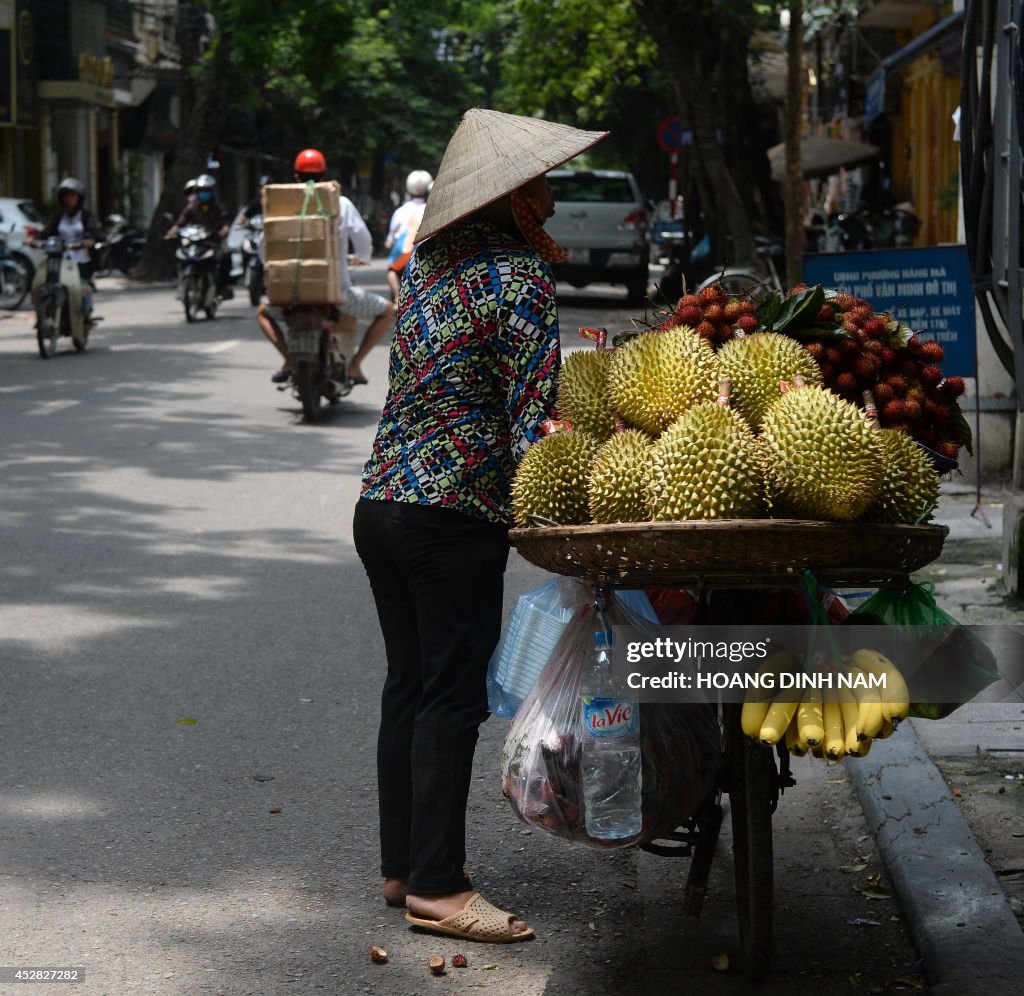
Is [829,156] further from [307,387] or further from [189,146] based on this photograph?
[307,387]

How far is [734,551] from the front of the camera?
119 inches

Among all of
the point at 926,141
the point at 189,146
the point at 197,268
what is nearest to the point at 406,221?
the point at 197,268

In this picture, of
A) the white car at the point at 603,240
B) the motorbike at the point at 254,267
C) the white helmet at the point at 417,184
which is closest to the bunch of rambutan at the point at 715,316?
the white helmet at the point at 417,184

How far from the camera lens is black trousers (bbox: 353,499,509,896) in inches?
145

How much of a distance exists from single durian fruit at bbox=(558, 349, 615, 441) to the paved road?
118cm

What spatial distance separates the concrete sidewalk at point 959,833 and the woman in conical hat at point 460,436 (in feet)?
3.05

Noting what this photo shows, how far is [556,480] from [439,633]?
23.5 inches

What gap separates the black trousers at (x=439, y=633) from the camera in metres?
3.68

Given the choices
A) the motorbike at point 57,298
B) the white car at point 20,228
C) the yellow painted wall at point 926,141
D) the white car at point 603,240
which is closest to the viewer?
the motorbike at point 57,298

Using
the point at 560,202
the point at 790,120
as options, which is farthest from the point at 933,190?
the point at 790,120

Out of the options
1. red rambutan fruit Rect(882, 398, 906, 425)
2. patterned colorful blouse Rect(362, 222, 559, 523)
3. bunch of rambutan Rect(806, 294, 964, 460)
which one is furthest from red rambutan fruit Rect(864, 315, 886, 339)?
patterned colorful blouse Rect(362, 222, 559, 523)

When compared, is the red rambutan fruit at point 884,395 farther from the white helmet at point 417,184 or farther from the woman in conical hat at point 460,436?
the white helmet at point 417,184

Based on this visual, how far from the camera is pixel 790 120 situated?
16359mm

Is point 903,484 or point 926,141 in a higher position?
point 926,141
